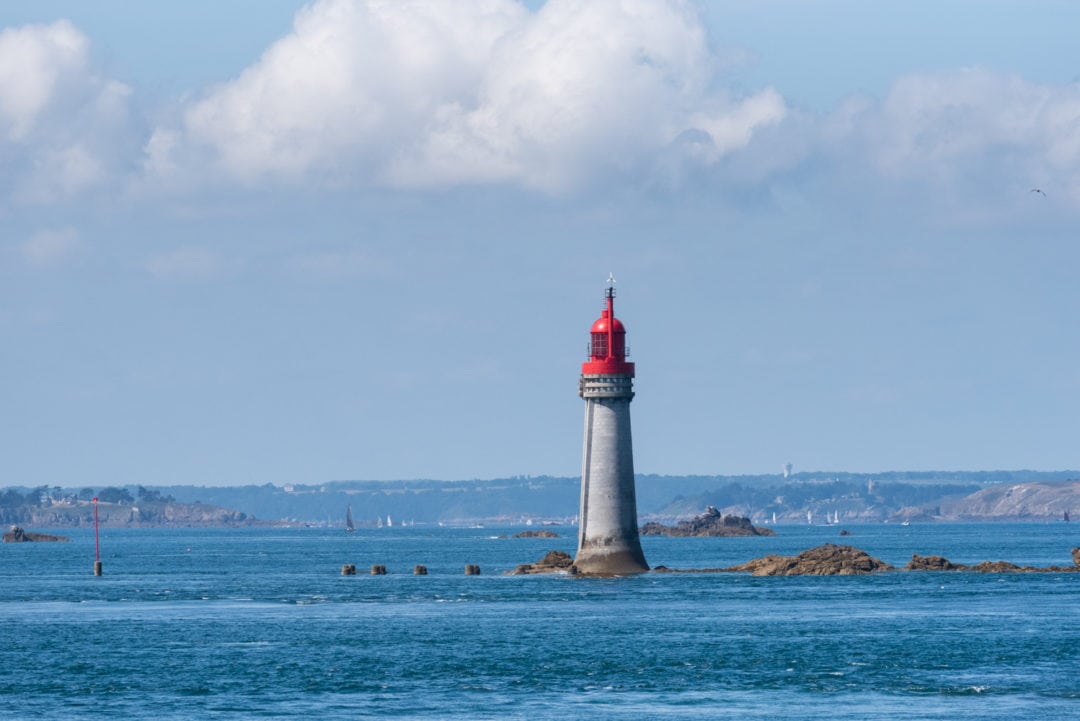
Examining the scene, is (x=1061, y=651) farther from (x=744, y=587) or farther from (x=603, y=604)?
(x=744, y=587)

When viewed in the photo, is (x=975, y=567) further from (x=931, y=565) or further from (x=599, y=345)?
(x=599, y=345)

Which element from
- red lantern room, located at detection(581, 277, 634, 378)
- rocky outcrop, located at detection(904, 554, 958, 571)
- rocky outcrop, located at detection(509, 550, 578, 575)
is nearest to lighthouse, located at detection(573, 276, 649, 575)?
red lantern room, located at detection(581, 277, 634, 378)

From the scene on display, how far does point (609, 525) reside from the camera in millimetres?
111188

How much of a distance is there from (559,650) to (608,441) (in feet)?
90.0

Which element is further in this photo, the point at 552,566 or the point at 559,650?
the point at 552,566

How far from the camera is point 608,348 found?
362 feet

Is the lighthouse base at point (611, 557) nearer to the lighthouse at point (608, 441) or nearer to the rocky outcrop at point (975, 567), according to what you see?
the lighthouse at point (608, 441)

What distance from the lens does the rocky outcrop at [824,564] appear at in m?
136

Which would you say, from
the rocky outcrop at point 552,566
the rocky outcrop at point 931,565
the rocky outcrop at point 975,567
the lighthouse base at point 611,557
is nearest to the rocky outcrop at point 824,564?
the rocky outcrop at point 931,565

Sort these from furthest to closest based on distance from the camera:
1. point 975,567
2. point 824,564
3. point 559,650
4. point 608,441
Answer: point 975,567 → point 824,564 → point 608,441 → point 559,650

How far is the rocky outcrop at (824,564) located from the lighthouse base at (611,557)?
24940mm

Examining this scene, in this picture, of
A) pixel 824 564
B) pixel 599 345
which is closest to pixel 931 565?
pixel 824 564

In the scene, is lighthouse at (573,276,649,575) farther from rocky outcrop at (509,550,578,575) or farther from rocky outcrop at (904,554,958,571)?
rocky outcrop at (904,554,958,571)

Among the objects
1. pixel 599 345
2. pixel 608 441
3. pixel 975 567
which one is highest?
pixel 599 345
